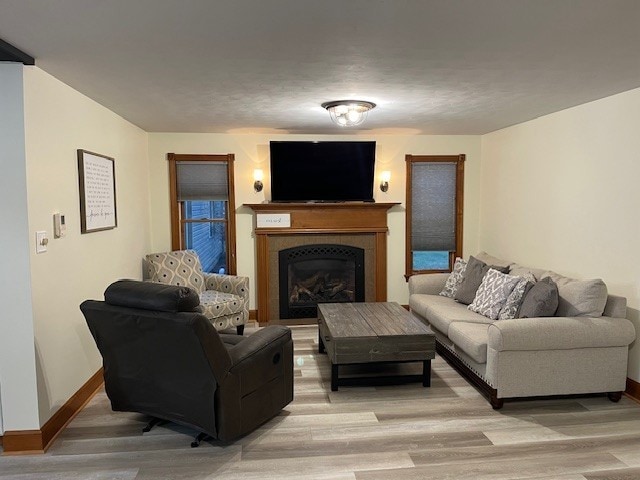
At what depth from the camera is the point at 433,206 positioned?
582 centimetres

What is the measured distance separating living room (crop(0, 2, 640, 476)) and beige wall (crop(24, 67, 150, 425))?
0.01m

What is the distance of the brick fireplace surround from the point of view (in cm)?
546

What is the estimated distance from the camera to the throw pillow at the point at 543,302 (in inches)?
136

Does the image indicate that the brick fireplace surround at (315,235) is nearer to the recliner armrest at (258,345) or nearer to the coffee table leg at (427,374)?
the coffee table leg at (427,374)

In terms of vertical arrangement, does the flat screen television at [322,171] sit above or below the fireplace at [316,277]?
above

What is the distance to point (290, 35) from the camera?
7.40 ft

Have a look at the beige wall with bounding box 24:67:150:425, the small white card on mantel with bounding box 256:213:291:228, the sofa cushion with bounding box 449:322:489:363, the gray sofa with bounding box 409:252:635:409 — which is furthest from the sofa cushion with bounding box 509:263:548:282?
the beige wall with bounding box 24:67:150:425

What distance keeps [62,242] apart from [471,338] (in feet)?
9.86

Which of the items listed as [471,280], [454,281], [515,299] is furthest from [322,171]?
[515,299]

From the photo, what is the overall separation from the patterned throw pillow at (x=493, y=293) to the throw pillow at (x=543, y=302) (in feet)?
1.02

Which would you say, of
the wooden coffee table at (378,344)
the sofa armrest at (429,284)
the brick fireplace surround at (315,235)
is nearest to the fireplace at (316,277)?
the brick fireplace surround at (315,235)

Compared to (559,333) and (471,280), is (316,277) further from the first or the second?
(559,333)

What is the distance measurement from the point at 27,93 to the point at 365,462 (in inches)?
114

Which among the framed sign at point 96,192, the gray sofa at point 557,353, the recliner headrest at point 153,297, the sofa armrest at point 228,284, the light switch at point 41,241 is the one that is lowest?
the gray sofa at point 557,353
